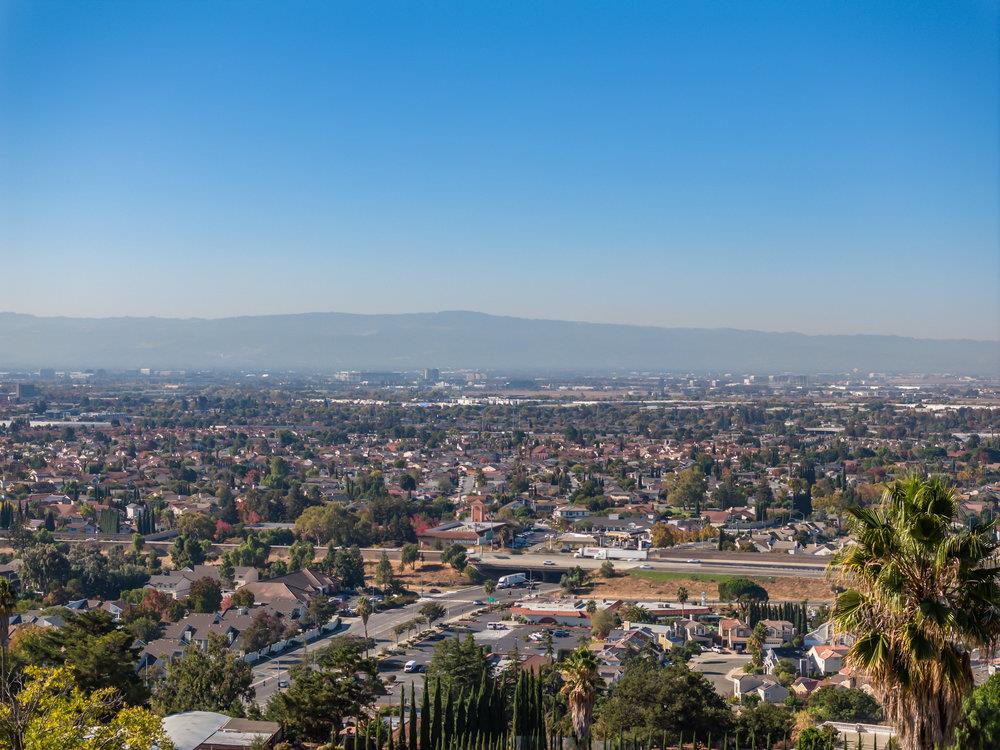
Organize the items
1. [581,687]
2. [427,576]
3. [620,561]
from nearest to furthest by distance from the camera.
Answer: [581,687]
[427,576]
[620,561]

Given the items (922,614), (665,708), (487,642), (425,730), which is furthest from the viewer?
(487,642)

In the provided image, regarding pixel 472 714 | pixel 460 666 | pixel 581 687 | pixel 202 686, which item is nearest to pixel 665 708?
pixel 472 714

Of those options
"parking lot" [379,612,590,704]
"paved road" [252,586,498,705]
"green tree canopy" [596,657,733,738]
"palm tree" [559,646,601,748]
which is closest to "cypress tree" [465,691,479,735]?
"palm tree" [559,646,601,748]

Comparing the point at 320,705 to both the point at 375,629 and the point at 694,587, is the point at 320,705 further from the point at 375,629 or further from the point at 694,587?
the point at 694,587

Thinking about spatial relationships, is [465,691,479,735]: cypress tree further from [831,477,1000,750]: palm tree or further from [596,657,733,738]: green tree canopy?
[831,477,1000,750]: palm tree

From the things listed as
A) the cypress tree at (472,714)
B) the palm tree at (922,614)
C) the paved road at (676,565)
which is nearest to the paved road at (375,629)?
the paved road at (676,565)

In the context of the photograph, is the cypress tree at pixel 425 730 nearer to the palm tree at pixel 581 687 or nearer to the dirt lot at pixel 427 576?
the palm tree at pixel 581 687
